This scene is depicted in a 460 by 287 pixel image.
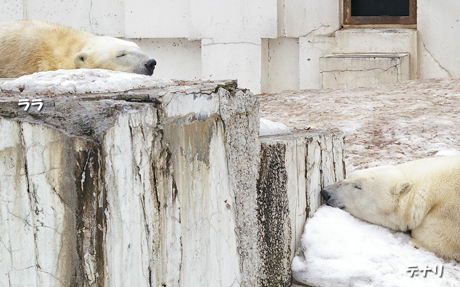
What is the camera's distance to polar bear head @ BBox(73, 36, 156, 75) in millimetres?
3373

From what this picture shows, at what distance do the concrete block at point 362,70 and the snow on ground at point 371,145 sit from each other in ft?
2.07

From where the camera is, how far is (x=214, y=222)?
5.63 ft

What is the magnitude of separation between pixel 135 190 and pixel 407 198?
1.42 meters

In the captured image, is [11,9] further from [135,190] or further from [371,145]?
[135,190]

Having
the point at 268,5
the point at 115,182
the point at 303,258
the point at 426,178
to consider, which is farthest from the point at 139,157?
the point at 268,5

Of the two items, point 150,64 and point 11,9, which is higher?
point 11,9

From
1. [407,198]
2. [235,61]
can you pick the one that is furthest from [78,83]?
[235,61]

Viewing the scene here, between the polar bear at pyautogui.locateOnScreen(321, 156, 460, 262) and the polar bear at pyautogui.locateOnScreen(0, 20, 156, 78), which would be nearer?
the polar bear at pyautogui.locateOnScreen(321, 156, 460, 262)

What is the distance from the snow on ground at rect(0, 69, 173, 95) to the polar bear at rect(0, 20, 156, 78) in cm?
146

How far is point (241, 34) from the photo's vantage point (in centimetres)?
674

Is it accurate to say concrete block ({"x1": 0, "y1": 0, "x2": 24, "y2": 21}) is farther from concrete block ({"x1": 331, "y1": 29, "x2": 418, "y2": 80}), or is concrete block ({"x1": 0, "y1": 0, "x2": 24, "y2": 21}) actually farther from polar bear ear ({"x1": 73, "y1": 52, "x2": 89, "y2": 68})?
concrete block ({"x1": 331, "y1": 29, "x2": 418, "y2": 80})

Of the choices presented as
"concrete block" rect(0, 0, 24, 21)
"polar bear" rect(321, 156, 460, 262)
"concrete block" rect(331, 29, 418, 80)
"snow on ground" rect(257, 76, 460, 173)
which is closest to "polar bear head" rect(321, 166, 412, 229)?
"polar bear" rect(321, 156, 460, 262)

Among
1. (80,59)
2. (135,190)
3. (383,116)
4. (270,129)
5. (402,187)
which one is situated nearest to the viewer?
(135,190)

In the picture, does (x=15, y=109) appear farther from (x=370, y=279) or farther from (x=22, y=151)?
(x=370, y=279)
